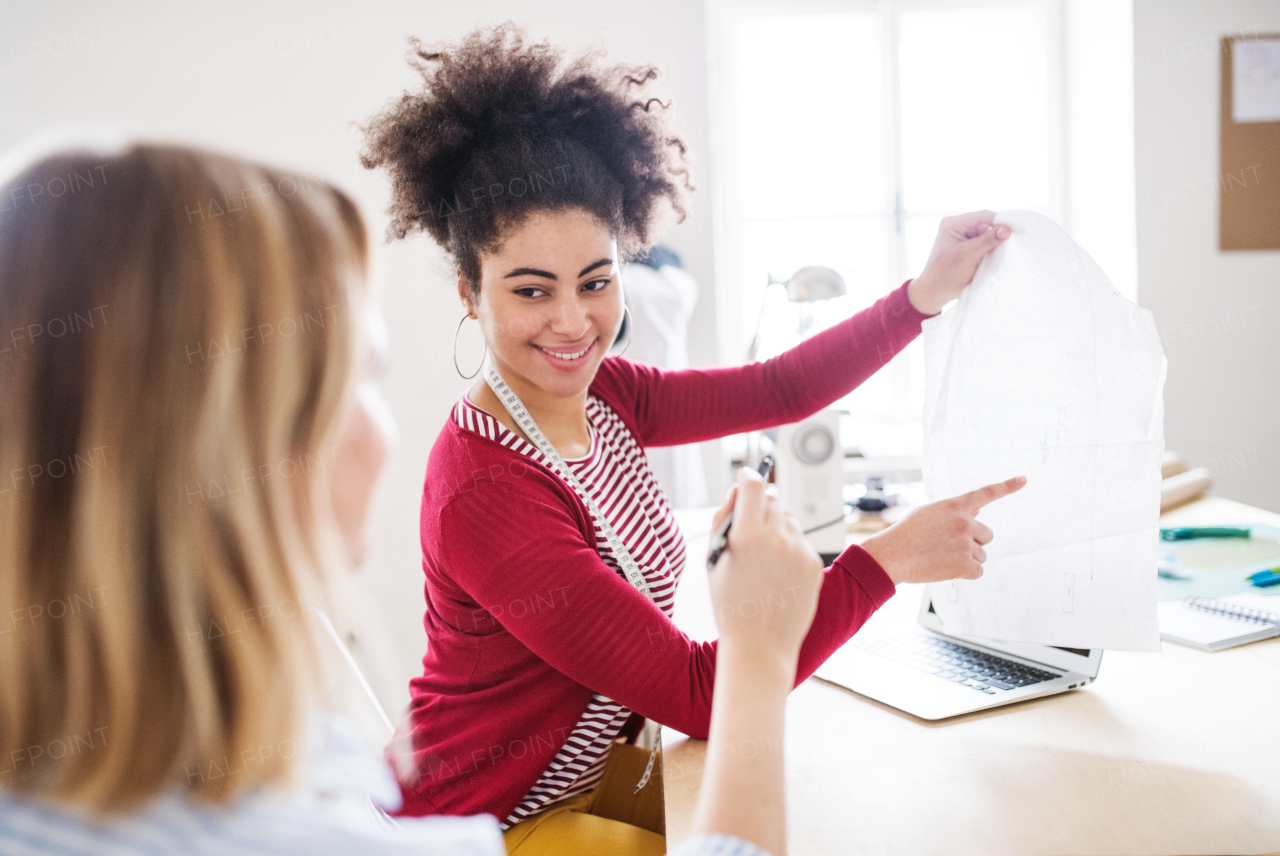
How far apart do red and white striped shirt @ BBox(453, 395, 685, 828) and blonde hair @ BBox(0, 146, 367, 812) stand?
18.9 inches

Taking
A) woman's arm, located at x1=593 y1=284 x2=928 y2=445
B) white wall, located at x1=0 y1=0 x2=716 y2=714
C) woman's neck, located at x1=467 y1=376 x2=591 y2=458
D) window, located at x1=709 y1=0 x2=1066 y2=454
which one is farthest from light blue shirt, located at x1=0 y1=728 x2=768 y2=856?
window, located at x1=709 y1=0 x2=1066 y2=454

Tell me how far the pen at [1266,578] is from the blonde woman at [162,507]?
1.25 m

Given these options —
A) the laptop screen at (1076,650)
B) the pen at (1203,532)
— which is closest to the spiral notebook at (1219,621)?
the laptop screen at (1076,650)

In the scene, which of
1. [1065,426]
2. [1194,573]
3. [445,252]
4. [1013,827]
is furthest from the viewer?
[1194,573]

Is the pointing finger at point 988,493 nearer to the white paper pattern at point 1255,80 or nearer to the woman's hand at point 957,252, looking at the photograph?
the woman's hand at point 957,252

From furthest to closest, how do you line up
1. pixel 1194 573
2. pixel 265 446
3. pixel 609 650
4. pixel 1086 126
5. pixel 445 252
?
1. pixel 1086 126
2. pixel 1194 573
3. pixel 445 252
4. pixel 609 650
5. pixel 265 446

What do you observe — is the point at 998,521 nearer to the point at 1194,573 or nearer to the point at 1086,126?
the point at 1194,573

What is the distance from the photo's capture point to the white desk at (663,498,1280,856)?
74 centimetres

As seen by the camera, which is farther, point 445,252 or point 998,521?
point 445,252

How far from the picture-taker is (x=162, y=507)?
1.69ft

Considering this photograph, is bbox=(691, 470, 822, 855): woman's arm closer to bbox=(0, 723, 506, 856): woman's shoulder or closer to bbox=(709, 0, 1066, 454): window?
bbox=(0, 723, 506, 856): woman's shoulder

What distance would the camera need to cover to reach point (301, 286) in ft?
1.82

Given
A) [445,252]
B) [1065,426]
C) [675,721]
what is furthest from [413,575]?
[1065,426]

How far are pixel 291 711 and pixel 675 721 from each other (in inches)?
18.3
